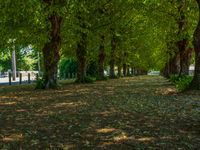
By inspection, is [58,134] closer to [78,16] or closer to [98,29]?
[78,16]

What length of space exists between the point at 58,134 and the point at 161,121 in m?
3.52

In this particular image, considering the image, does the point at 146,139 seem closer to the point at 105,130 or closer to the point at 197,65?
the point at 105,130

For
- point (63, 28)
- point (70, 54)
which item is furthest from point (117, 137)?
point (70, 54)

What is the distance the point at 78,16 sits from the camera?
33406mm

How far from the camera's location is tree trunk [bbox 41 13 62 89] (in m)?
27.3

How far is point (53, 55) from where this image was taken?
2752 cm

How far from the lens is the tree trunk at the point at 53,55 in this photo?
27344 millimetres

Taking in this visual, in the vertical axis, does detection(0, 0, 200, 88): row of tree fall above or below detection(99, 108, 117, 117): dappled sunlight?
above

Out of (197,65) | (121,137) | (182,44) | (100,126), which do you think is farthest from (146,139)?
(182,44)

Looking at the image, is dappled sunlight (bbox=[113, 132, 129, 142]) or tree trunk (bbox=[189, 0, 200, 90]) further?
tree trunk (bbox=[189, 0, 200, 90])

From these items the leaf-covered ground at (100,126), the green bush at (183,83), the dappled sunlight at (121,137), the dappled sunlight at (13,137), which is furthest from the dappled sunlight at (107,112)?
the green bush at (183,83)

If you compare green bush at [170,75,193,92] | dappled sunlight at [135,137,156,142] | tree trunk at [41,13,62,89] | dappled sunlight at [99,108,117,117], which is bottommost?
dappled sunlight at [135,137,156,142]

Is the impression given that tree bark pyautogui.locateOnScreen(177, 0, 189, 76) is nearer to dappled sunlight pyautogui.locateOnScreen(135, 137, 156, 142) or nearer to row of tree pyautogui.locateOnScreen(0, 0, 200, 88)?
row of tree pyautogui.locateOnScreen(0, 0, 200, 88)

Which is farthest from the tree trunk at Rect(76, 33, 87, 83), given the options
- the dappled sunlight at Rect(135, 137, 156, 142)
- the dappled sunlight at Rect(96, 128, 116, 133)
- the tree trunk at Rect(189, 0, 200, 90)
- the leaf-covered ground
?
the dappled sunlight at Rect(135, 137, 156, 142)
